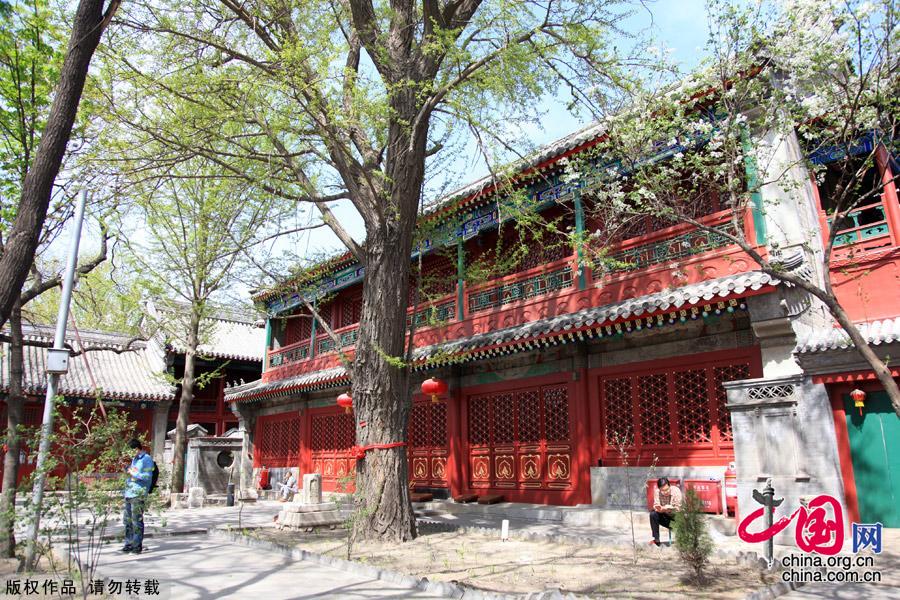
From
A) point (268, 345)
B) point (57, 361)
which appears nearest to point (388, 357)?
point (57, 361)

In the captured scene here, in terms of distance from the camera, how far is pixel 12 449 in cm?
596

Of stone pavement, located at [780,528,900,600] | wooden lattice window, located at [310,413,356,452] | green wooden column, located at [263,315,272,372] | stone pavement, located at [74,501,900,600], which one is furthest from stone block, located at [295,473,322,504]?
green wooden column, located at [263,315,272,372]

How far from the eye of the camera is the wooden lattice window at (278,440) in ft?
57.2

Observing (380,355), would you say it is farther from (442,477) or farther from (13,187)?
(442,477)

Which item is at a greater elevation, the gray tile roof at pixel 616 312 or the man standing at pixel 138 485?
the gray tile roof at pixel 616 312

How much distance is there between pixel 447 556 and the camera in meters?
6.64

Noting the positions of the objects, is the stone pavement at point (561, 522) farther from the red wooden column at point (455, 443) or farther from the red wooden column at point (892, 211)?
the red wooden column at point (892, 211)

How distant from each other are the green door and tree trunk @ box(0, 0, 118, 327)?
826cm

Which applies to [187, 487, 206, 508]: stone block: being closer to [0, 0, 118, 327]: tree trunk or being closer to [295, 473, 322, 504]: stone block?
[295, 473, 322, 504]: stone block

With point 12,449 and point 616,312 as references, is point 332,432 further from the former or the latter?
point 12,449

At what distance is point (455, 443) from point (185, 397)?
6886mm

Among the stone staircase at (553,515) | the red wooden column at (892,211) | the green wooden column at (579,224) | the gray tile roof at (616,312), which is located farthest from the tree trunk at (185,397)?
the red wooden column at (892,211)

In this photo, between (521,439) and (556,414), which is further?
(521,439)

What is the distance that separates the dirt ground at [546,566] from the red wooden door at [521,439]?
9.25ft
